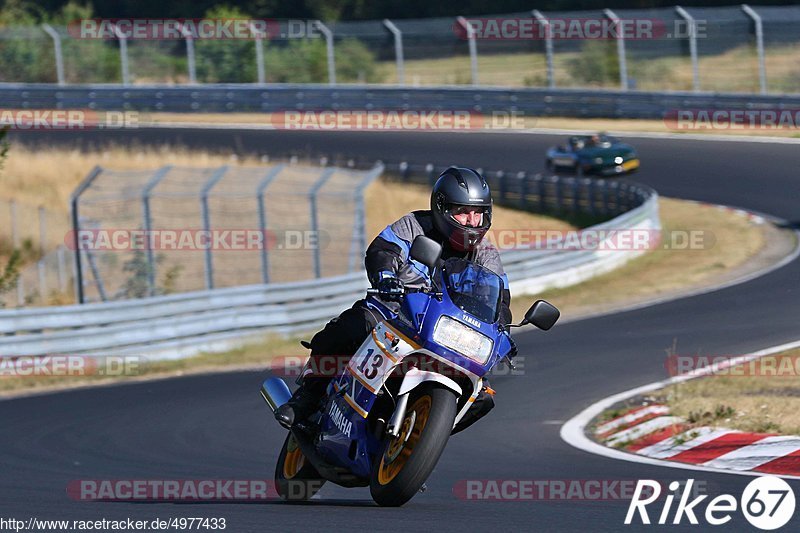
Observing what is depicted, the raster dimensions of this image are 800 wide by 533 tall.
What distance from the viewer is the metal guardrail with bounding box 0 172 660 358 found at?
15.3 meters

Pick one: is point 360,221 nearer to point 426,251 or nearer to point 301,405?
point 301,405

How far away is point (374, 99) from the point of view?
4009 centimetres

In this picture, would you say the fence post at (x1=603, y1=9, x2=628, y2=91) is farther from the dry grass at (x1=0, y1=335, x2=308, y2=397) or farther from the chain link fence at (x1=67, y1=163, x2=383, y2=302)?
the dry grass at (x1=0, y1=335, x2=308, y2=397)

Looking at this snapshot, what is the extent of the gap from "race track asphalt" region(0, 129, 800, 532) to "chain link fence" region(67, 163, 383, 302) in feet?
11.8

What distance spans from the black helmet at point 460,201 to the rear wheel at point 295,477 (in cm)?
167

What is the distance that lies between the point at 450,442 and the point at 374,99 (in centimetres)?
3050

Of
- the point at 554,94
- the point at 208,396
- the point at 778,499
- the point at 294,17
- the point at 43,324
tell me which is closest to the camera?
the point at 778,499

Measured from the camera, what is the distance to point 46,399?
44.3 ft

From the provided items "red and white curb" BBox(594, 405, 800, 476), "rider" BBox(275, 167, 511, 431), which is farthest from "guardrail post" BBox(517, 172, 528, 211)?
"rider" BBox(275, 167, 511, 431)

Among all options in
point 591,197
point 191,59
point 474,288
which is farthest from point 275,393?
point 191,59

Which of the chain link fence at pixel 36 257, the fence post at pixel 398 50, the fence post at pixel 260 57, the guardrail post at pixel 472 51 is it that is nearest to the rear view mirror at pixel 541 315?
the chain link fence at pixel 36 257

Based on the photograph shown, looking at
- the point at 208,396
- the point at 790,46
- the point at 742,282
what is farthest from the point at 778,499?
the point at 790,46

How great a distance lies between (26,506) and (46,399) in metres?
6.63

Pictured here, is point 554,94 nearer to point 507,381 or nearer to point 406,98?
point 406,98
